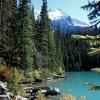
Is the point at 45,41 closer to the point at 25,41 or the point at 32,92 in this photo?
the point at 25,41

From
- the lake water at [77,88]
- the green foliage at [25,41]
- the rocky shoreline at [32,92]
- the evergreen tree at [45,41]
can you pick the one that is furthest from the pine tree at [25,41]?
the evergreen tree at [45,41]

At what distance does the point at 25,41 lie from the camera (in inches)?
2327

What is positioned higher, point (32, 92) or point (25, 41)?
point (25, 41)

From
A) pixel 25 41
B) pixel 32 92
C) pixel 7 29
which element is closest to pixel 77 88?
pixel 25 41

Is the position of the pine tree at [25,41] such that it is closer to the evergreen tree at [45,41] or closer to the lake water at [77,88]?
the lake water at [77,88]

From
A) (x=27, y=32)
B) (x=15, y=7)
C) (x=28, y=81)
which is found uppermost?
(x=15, y=7)

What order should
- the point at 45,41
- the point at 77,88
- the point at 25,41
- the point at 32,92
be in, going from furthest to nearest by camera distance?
the point at 45,41 → the point at 25,41 → the point at 77,88 → the point at 32,92

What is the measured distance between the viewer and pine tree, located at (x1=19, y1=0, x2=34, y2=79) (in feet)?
189

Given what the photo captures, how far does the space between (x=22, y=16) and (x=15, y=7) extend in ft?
16.4

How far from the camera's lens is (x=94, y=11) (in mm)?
4508

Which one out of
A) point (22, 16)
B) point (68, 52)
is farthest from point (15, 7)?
point (68, 52)

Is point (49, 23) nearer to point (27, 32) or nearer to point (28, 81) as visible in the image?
point (27, 32)

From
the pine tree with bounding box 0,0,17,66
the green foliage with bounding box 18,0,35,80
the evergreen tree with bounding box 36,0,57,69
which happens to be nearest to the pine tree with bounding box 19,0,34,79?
the green foliage with bounding box 18,0,35,80

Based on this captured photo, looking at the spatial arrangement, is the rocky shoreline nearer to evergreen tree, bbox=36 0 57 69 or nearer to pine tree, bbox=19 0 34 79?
pine tree, bbox=19 0 34 79
